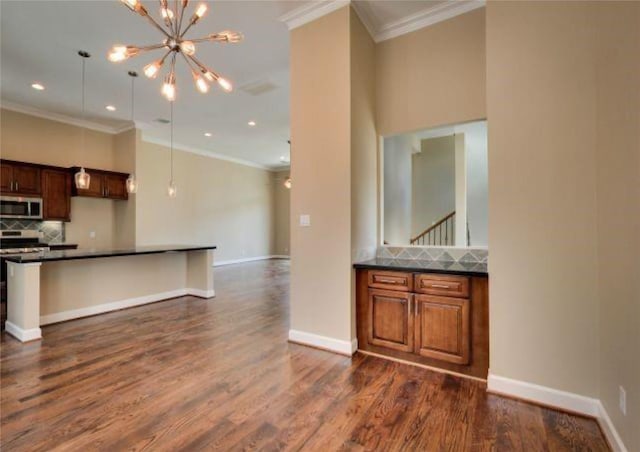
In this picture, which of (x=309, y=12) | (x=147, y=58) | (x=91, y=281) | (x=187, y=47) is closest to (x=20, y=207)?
(x=91, y=281)

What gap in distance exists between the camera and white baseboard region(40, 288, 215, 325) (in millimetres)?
3844

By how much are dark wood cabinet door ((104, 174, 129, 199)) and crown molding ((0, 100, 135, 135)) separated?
107 cm

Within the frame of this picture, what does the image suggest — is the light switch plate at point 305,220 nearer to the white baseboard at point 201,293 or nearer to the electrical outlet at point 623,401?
the electrical outlet at point 623,401

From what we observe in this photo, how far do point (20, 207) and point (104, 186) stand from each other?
1337 mm

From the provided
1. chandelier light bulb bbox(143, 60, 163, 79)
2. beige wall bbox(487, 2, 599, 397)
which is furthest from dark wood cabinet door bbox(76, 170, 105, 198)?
beige wall bbox(487, 2, 599, 397)

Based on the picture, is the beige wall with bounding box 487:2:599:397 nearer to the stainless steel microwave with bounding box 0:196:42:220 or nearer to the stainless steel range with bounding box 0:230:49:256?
the stainless steel range with bounding box 0:230:49:256

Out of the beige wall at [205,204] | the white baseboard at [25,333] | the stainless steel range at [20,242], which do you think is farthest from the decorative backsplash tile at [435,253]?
the beige wall at [205,204]

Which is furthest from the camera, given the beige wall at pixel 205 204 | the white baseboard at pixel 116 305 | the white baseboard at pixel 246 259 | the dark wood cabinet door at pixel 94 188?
the white baseboard at pixel 246 259

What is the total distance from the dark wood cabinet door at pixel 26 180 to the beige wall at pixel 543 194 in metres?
6.97

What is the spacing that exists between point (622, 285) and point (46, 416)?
11.2 feet

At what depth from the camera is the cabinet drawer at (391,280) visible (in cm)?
274

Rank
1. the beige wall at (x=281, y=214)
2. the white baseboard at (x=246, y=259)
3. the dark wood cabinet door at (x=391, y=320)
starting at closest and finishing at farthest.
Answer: the dark wood cabinet door at (x=391, y=320)
the white baseboard at (x=246, y=259)
the beige wall at (x=281, y=214)

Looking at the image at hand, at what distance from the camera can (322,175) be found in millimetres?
3107

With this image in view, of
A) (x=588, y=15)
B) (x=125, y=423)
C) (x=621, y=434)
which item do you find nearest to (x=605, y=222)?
(x=621, y=434)
